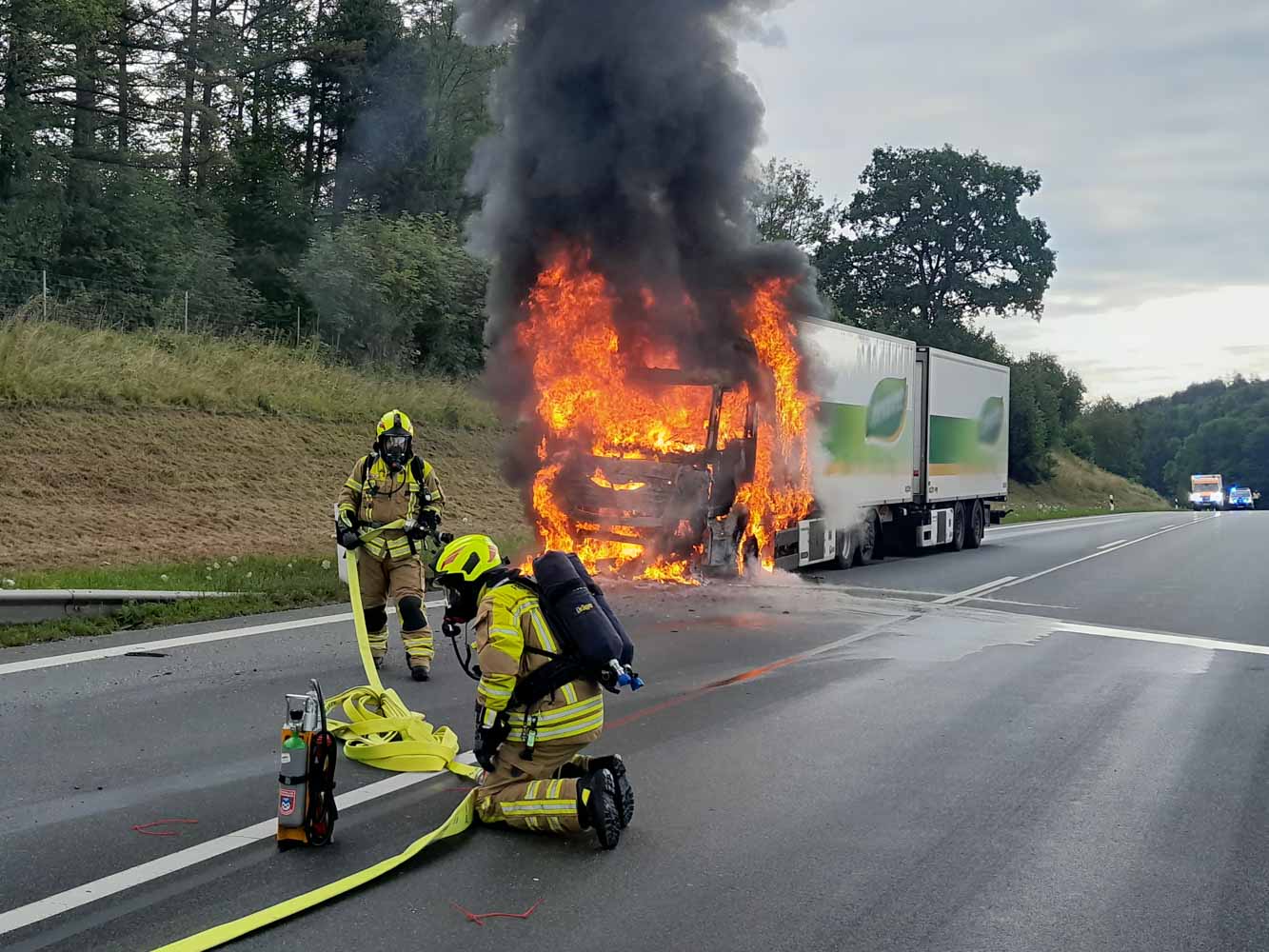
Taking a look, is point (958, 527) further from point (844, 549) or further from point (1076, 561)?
point (844, 549)

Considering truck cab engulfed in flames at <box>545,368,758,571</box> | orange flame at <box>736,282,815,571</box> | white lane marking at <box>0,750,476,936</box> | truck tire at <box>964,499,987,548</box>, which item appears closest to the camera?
white lane marking at <box>0,750,476,936</box>

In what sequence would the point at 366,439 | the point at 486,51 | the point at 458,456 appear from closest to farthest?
the point at 366,439 < the point at 458,456 < the point at 486,51

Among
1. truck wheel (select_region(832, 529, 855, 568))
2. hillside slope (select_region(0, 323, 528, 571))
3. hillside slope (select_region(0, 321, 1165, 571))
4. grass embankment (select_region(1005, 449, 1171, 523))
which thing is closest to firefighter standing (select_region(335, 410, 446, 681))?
hillside slope (select_region(0, 321, 1165, 571))

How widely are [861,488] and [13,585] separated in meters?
11.5

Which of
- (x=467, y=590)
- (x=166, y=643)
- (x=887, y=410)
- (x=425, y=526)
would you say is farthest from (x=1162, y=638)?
(x=166, y=643)

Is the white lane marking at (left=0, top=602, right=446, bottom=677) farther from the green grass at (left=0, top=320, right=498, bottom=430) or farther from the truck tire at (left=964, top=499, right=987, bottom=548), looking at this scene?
the truck tire at (left=964, top=499, right=987, bottom=548)

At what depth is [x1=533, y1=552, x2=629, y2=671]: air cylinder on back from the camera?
16.1 feet

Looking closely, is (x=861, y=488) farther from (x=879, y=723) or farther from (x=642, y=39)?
(x=879, y=723)

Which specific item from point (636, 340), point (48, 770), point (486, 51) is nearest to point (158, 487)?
point (636, 340)

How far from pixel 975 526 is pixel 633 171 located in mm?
12521

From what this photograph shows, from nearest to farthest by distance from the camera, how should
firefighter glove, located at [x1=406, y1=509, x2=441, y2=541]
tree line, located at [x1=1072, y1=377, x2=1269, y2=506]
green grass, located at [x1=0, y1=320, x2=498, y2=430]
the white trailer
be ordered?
firefighter glove, located at [x1=406, y1=509, x2=441, y2=541] < the white trailer < green grass, located at [x1=0, y1=320, x2=498, y2=430] < tree line, located at [x1=1072, y1=377, x2=1269, y2=506]

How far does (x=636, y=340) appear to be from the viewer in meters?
14.3

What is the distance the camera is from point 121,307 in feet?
78.5

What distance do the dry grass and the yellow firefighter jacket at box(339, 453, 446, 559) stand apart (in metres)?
5.37
